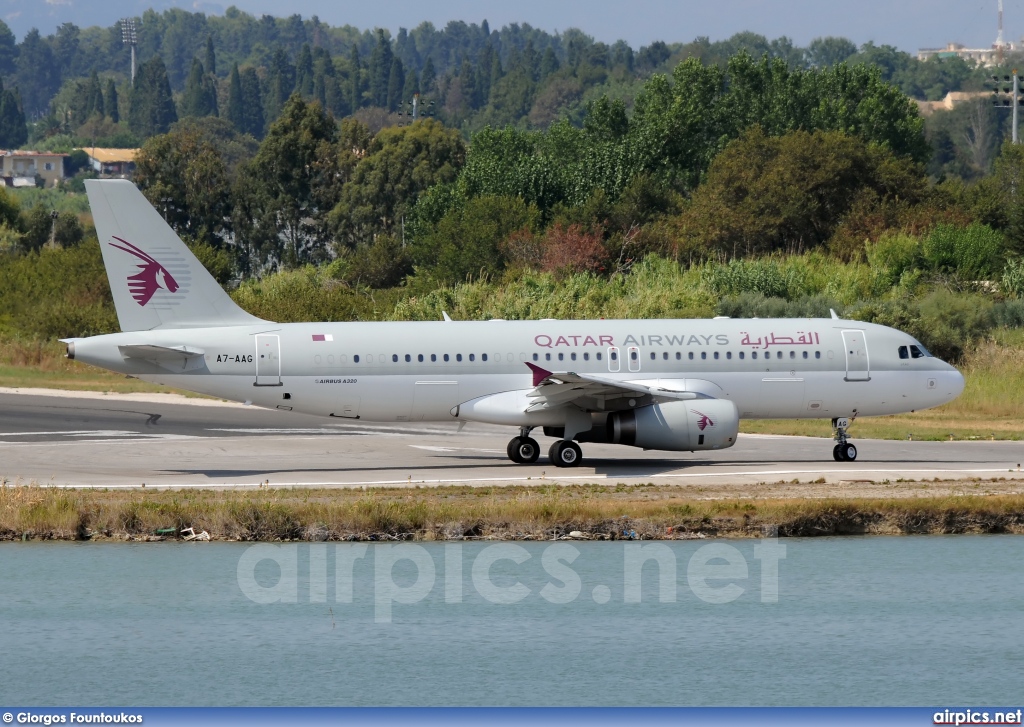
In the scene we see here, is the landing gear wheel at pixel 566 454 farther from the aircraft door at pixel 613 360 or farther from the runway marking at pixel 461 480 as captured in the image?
the aircraft door at pixel 613 360

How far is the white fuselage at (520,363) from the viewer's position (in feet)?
126

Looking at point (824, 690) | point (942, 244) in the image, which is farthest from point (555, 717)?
point (942, 244)

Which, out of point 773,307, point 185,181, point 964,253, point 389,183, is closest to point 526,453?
point 773,307

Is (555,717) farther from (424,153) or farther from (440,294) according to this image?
(424,153)

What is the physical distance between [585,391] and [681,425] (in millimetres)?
2501

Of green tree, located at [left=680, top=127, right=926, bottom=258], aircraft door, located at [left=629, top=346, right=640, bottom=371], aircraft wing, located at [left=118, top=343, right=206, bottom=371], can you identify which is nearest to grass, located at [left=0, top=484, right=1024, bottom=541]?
aircraft wing, located at [left=118, top=343, right=206, bottom=371]

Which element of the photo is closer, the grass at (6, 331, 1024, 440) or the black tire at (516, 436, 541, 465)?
the black tire at (516, 436, 541, 465)

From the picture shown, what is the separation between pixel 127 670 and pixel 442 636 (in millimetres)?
5037

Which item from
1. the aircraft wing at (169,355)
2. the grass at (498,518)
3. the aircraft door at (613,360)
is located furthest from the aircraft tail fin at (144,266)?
the aircraft door at (613,360)

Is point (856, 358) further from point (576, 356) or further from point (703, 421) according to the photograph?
point (576, 356)

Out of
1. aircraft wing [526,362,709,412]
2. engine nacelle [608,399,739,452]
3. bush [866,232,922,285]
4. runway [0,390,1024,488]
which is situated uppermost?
bush [866,232,922,285]

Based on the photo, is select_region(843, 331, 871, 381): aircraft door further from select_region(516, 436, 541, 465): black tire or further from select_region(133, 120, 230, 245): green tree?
select_region(133, 120, 230, 245): green tree

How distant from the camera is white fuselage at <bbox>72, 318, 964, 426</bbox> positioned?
1508 inches

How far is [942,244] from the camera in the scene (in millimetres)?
76312
